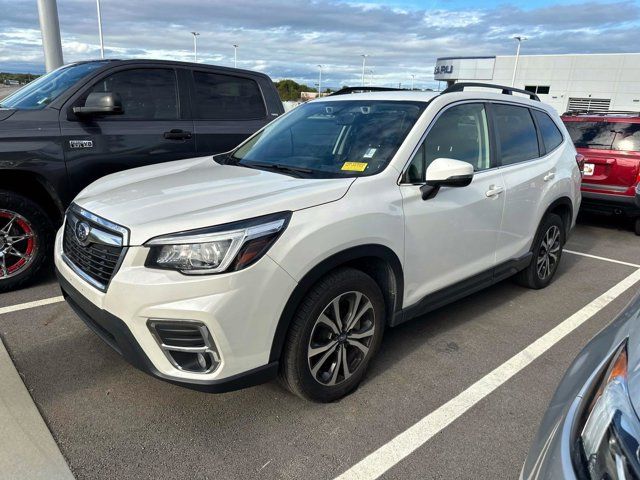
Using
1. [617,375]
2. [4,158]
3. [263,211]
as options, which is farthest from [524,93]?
[4,158]

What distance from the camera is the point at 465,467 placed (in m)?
2.38

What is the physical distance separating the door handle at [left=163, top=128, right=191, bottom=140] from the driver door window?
2681 mm

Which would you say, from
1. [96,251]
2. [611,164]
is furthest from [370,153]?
[611,164]

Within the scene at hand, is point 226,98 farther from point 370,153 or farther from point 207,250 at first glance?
point 207,250

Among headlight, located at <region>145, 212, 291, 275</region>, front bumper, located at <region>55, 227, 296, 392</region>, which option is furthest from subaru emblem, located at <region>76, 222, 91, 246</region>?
headlight, located at <region>145, 212, 291, 275</region>

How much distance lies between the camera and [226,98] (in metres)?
5.33

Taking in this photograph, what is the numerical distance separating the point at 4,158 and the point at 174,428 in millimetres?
2689

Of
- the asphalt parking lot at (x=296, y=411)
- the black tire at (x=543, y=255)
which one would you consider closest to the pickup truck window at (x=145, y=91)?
the asphalt parking lot at (x=296, y=411)

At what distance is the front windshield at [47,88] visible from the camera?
434 cm

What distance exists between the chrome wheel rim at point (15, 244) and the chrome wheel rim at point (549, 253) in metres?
4.52

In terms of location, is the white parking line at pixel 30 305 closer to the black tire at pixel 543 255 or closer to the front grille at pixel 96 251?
the front grille at pixel 96 251

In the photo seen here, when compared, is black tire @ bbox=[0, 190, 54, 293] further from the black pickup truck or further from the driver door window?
the driver door window

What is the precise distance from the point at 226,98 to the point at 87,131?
158cm

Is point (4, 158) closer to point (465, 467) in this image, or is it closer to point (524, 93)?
point (465, 467)
